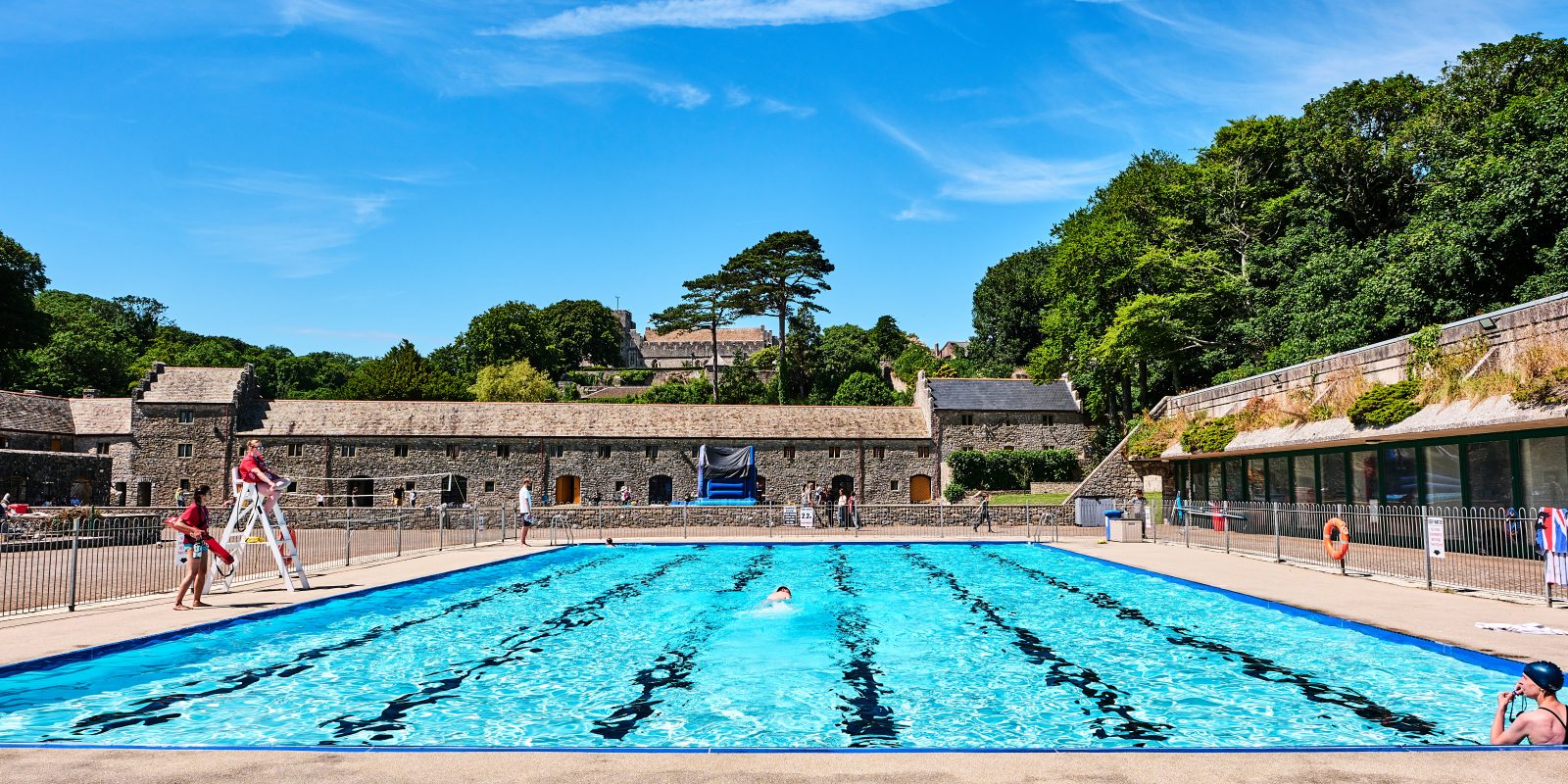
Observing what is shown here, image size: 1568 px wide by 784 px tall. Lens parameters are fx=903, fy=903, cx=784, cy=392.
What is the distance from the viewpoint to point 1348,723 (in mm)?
7629

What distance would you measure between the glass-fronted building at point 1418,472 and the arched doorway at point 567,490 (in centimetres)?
2834

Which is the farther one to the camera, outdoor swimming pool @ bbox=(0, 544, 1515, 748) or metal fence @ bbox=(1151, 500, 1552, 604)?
metal fence @ bbox=(1151, 500, 1552, 604)

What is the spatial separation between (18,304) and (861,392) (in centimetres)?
5446

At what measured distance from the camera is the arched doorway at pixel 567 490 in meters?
44.7

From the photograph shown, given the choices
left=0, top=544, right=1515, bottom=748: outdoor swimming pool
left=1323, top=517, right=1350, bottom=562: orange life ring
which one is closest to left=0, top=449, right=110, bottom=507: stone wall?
left=0, top=544, right=1515, bottom=748: outdoor swimming pool

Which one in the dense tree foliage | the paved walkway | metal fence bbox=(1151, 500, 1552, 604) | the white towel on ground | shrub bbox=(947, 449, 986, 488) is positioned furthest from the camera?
shrub bbox=(947, 449, 986, 488)

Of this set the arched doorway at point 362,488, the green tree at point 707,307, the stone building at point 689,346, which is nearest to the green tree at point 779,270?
the green tree at point 707,307

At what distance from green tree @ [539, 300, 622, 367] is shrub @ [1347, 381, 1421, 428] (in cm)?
8313

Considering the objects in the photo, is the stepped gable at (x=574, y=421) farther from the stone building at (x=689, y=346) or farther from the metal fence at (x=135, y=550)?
the stone building at (x=689, y=346)

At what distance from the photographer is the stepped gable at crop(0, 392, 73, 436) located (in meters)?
42.5

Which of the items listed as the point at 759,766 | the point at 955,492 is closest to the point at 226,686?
the point at 759,766

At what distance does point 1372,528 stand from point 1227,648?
11167mm

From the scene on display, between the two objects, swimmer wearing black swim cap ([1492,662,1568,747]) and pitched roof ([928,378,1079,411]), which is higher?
pitched roof ([928,378,1079,411])

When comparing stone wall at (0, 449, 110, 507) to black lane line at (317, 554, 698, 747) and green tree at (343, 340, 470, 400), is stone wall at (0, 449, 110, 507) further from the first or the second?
green tree at (343, 340, 470, 400)
